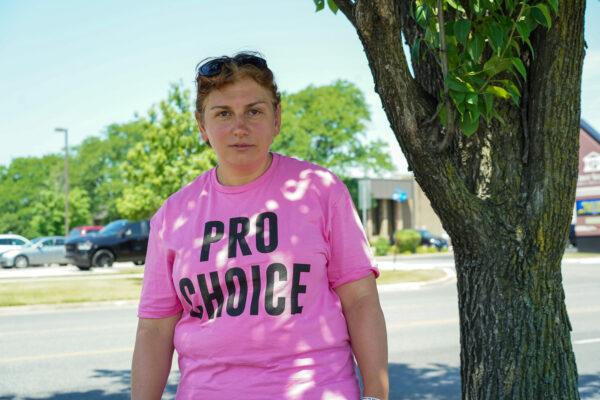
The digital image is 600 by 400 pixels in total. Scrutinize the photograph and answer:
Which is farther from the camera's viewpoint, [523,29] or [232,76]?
[523,29]

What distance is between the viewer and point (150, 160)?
23.4m

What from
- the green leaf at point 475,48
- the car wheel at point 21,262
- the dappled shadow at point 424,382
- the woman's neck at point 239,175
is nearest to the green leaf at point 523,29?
the green leaf at point 475,48

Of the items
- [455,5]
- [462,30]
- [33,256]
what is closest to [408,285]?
[455,5]

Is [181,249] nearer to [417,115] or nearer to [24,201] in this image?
[417,115]

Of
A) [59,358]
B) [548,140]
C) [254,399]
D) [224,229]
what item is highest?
[548,140]

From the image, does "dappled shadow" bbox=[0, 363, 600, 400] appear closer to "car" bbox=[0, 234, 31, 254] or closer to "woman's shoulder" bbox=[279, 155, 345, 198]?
"woman's shoulder" bbox=[279, 155, 345, 198]

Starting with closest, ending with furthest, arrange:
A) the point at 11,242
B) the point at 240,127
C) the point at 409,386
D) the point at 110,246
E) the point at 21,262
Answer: the point at 240,127, the point at 409,386, the point at 110,246, the point at 21,262, the point at 11,242

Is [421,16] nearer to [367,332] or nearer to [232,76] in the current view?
[232,76]

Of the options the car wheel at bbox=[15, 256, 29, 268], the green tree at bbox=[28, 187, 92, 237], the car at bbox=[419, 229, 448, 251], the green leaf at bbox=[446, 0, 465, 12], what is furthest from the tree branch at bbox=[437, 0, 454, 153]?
the green tree at bbox=[28, 187, 92, 237]

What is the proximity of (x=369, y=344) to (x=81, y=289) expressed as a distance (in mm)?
15911

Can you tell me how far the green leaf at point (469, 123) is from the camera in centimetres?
292

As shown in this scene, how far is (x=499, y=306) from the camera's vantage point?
11.2 feet

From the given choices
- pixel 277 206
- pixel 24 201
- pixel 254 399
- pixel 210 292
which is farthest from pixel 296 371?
pixel 24 201

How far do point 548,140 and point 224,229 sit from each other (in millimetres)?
1897
